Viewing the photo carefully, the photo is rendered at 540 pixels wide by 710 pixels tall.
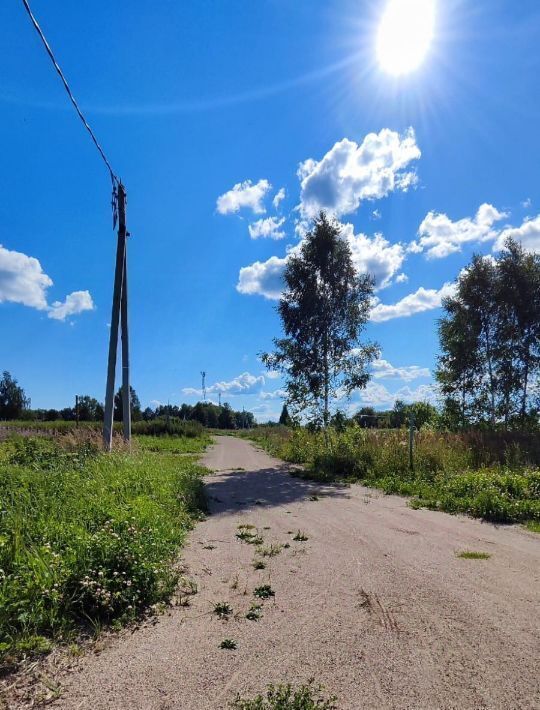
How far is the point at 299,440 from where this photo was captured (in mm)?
20016

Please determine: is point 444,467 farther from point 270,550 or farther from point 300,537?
point 270,550

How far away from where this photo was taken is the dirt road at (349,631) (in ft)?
8.61

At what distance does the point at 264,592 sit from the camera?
4168 mm

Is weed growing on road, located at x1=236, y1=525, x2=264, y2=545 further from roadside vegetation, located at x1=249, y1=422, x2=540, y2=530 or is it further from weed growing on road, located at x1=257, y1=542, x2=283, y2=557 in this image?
roadside vegetation, located at x1=249, y1=422, x2=540, y2=530

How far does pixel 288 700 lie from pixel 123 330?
11.4 m

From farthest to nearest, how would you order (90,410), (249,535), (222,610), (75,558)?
(90,410)
(249,535)
(222,610)
(75,558)

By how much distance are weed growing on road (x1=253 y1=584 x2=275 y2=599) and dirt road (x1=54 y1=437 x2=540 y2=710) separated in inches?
2.9

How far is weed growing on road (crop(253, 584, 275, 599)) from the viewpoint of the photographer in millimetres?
4108

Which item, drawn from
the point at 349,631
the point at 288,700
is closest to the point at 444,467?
the point at 349,631

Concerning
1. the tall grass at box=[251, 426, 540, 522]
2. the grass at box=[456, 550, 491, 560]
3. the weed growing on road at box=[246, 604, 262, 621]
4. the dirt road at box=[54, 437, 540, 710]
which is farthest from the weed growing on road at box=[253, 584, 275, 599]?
the tall grass at box=[251, 426, 540, 522]

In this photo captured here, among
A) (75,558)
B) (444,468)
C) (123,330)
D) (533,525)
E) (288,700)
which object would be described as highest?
(123,330)

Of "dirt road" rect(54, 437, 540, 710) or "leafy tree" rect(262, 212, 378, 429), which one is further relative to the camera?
"leafy tree" rect(262, 212, 378, 429)

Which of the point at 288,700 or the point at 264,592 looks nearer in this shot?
the point at 288,700

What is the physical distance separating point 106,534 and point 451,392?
22232 mm
